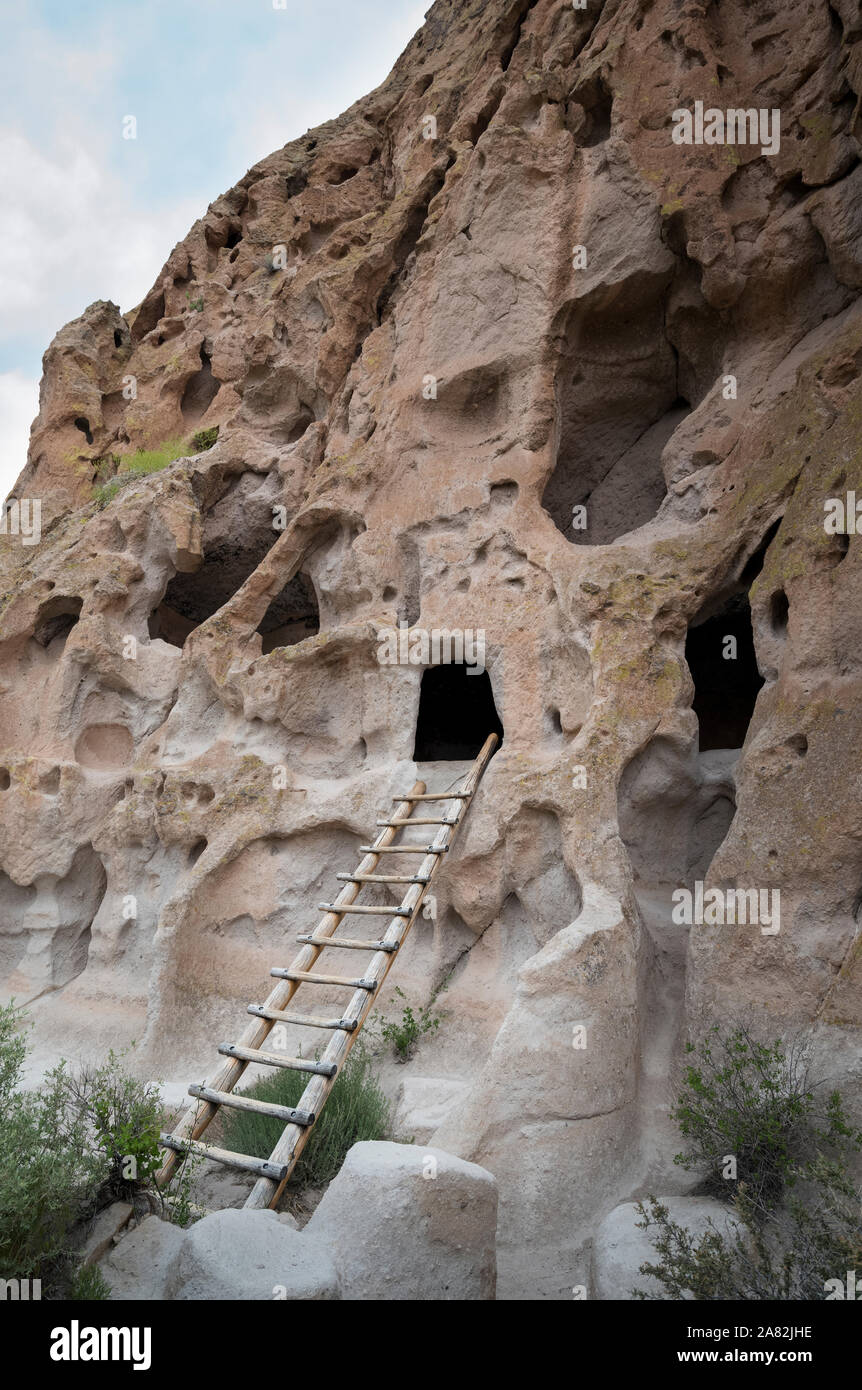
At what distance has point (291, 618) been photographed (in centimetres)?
1047

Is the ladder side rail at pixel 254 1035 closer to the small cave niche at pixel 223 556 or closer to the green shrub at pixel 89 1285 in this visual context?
the green shrub at pixel 89 1285

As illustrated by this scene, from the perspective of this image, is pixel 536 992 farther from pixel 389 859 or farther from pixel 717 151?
pixel 717 151

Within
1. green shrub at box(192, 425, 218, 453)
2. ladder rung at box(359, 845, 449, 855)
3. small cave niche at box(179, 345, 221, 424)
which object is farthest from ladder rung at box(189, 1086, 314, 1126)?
small cave niche at box(179, 345, 221, 424)

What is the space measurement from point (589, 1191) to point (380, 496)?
17.7 feet

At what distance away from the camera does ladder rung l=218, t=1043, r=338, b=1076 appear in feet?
14.1

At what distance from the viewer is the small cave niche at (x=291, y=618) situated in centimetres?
1017

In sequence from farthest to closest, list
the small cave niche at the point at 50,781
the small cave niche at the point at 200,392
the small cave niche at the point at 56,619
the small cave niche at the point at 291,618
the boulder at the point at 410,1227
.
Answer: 1. the small cave niche at the point at 200,392
2. the small cave niche at the point at 291,618
3. the small cave niche at the point at 56,619
4. the small cave niche at the point at 50,781
5. the boulder at the point at 410,1227

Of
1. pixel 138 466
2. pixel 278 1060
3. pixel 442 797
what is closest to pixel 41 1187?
pixel 278 1060

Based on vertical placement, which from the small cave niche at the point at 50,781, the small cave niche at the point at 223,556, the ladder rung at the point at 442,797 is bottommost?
the ladder rung at the point at 442,797

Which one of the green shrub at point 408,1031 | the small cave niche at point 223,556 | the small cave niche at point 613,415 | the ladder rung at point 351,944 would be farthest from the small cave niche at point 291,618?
the green shrub at point 408,1031

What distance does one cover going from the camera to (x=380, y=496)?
25.0 ft

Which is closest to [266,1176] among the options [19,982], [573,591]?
[573,591]

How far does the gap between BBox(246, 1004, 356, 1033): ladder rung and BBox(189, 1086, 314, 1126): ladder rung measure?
1.33 feet

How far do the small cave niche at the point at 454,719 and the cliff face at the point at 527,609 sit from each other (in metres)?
0.14
